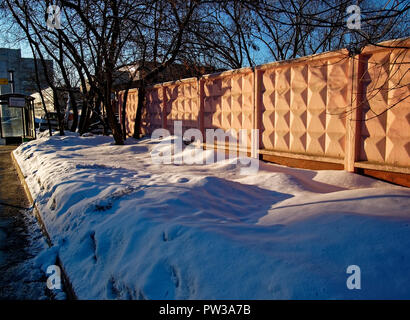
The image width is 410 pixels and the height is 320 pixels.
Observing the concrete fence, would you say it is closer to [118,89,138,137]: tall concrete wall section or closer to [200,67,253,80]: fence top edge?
[200,67,253,80]: fence top edge

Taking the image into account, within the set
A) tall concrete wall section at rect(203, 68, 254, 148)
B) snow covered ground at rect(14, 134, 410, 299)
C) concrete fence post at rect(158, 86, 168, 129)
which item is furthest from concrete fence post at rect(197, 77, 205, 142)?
snow covered ground at rect(14, 134, 410, 299)

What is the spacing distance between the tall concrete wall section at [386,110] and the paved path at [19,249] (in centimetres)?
477

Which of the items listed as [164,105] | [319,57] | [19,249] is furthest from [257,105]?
[19,249]

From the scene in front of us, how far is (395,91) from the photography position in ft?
15.7

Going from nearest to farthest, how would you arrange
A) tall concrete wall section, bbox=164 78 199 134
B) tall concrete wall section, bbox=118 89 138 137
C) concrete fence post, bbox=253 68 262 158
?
1. concrete fence post, bbox=253 68 262 158
2. tall concrete wall section, bbox=164 78 199 134
3. tall concrete wall section, bbox=118 89 138 137

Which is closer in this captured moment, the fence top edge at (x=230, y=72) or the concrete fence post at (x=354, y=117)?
the concrete fence post at (x=354, y=117)

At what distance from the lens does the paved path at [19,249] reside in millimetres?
3077

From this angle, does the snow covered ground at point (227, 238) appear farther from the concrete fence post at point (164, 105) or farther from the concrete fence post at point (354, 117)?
the concrete fence post at point (164, 105)

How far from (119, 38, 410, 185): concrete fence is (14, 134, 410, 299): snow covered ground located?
1.96ft

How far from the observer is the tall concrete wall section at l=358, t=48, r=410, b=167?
4695mm

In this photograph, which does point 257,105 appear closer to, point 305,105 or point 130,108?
point 305,105

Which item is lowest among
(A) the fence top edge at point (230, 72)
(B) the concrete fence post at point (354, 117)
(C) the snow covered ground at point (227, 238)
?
(C) the snow covered ground at point (227, 238)

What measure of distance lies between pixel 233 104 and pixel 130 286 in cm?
604

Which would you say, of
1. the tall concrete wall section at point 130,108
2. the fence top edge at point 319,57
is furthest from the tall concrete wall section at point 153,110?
the fence top edge at point 319,57
